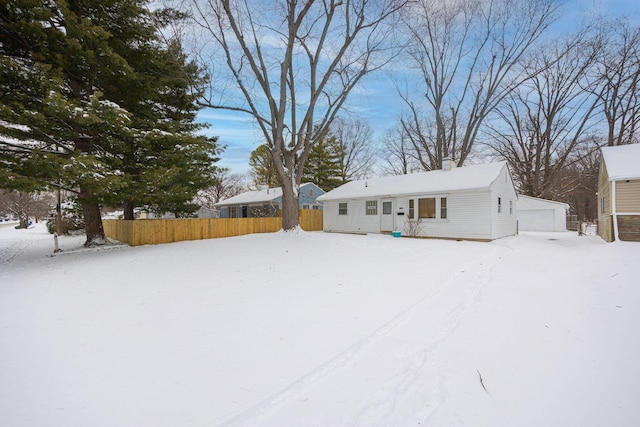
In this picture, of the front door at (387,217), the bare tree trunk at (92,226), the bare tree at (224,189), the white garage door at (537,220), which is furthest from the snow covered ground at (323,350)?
the bare tree at (224,189)

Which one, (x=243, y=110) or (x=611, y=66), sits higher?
(x=611, y=66)

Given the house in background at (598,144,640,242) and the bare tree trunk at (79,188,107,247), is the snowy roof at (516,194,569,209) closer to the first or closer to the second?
the house in background at (598,144,640,242)

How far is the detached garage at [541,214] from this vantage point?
2128 centimetres

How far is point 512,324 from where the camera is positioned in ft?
11.9

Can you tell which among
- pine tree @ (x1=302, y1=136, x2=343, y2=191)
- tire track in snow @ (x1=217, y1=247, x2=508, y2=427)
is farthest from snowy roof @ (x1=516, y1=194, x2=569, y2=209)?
tire track in snow @ (x1=217, y1=247, x2=508, y2=427)

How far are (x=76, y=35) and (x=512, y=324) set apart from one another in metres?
13.9

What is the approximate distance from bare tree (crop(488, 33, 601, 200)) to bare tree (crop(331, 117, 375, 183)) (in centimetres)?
1226

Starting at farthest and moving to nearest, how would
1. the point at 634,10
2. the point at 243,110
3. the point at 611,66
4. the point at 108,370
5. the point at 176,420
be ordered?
the point at 611,66
the point at 634,10
the point at 243,110
the point at 108,370
the point at 176,420

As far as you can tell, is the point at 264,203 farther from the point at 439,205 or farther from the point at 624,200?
the point at 624,200

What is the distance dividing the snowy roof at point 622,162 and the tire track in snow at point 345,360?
11.5 m

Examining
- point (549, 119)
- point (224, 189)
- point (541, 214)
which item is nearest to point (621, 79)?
point (549, 119)

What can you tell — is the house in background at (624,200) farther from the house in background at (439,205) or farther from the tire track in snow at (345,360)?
the tire track in snow at (345,360)

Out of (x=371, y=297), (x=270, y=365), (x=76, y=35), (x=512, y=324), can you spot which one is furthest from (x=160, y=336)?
(x=76, y=35)

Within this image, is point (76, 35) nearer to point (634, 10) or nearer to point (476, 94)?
point (476, 94)
